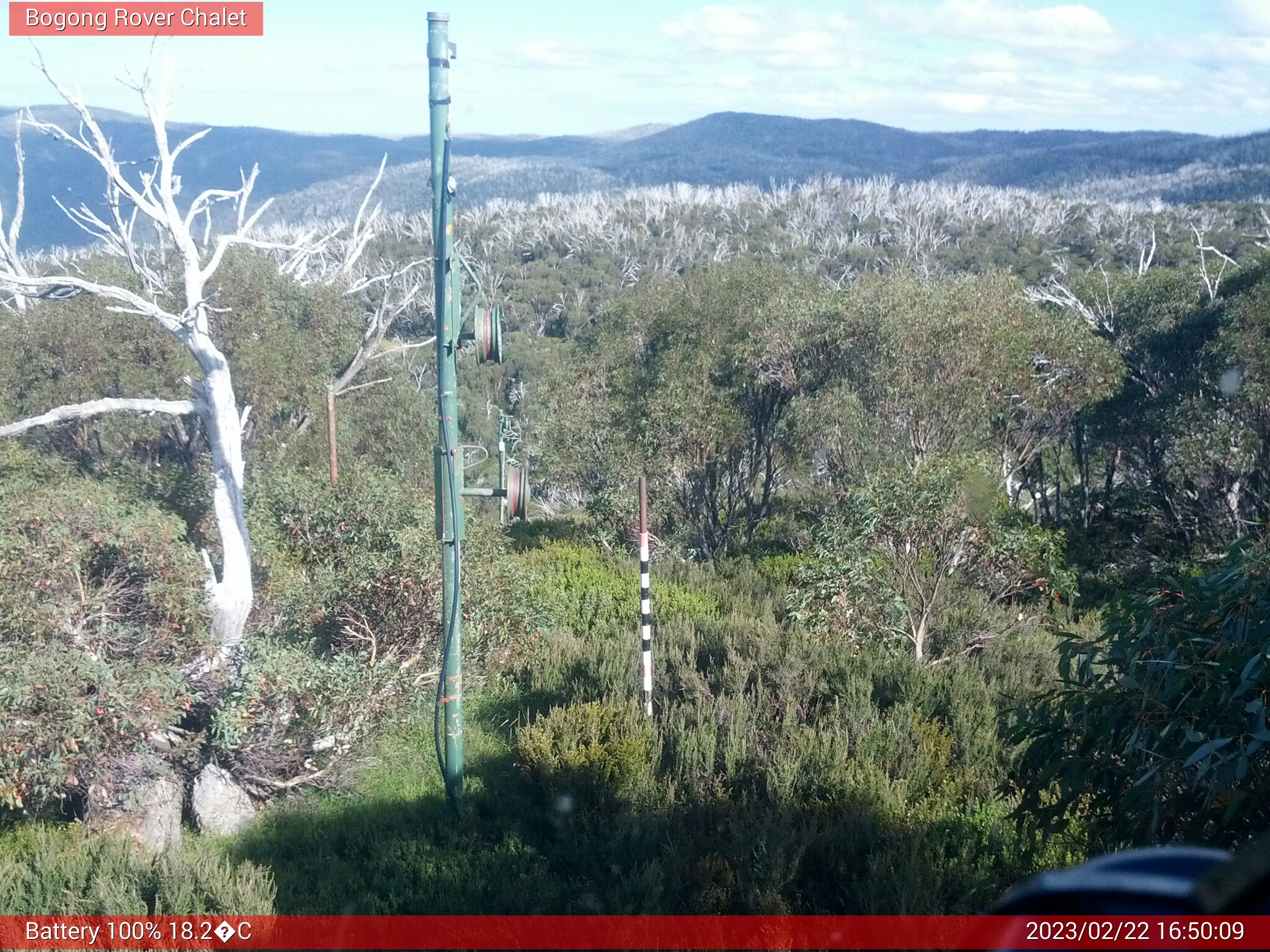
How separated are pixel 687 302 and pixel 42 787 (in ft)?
45.0

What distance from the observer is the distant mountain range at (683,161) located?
218 feet

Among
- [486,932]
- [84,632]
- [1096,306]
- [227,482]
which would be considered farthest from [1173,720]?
[1096,306]

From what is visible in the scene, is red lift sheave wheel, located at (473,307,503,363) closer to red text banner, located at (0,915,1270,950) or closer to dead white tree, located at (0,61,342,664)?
red text banner, located at (0,915,1270,950)

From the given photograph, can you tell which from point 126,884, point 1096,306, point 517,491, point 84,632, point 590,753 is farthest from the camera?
point 1096,306

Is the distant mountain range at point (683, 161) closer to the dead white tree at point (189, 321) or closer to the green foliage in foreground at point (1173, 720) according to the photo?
the dead white tree at point (189, 321)

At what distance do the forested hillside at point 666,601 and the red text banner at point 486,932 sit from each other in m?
0.21

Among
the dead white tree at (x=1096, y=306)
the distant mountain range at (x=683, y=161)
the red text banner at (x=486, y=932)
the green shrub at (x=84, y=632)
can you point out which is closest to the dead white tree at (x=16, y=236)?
the green shrub at (x=84, y=632)

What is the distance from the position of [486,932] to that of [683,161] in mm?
125891

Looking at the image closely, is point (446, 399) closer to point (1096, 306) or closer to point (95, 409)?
point (95, 409)

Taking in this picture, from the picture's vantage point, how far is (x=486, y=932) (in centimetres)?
494

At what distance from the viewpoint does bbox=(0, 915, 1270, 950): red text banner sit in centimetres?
465

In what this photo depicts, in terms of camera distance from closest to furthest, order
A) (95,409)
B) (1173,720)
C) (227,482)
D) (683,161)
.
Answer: (1173,720), (95,409), (227,482), (683,161)

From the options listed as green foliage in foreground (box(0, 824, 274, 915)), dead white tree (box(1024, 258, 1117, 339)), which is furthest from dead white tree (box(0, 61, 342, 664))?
dead white tree (box(1024, 258, 1117, 339))

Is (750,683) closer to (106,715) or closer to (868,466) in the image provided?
(106,715)
